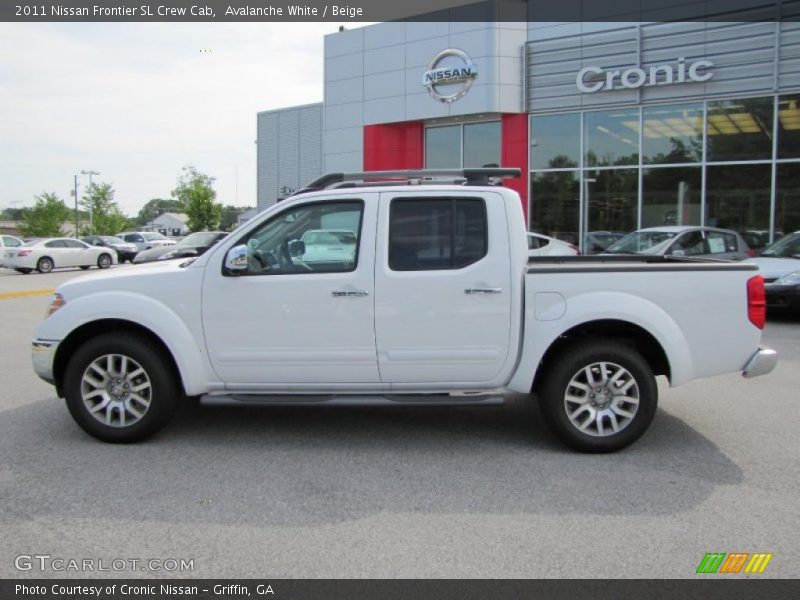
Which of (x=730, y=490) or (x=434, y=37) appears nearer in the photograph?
(x=730, y=490)

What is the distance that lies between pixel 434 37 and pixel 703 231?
1181 cm

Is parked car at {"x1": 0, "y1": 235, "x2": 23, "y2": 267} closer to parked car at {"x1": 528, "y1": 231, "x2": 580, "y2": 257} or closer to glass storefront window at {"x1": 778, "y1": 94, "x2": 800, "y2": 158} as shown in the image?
parked car at {"x1": 528, "y1": 231, "x2": 580, "y2": 257}

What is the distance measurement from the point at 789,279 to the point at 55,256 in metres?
25.6

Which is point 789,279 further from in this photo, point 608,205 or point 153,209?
point 153,209

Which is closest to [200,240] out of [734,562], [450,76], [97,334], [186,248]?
[186,248]

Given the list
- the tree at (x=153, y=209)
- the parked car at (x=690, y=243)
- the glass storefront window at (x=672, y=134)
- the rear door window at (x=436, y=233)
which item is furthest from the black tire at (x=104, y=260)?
the tree at (x=153, y=209)

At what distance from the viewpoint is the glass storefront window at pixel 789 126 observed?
17.8 meters

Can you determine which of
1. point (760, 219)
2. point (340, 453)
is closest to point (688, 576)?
point (340, 453)

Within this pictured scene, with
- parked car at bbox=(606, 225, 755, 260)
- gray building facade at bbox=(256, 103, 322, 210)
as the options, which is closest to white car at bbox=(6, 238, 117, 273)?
gray building facade at bbox=(256, 103, 322, 210)

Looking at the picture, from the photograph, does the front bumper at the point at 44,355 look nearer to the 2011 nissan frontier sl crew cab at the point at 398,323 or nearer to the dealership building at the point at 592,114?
the 2011 nissan frontier sl crew cab at the point at 398,323

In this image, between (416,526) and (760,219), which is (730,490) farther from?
(760,219)

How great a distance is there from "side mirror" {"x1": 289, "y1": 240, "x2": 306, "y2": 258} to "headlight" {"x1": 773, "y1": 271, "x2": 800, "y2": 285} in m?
8.83

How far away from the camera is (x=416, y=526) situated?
3.87 metres
